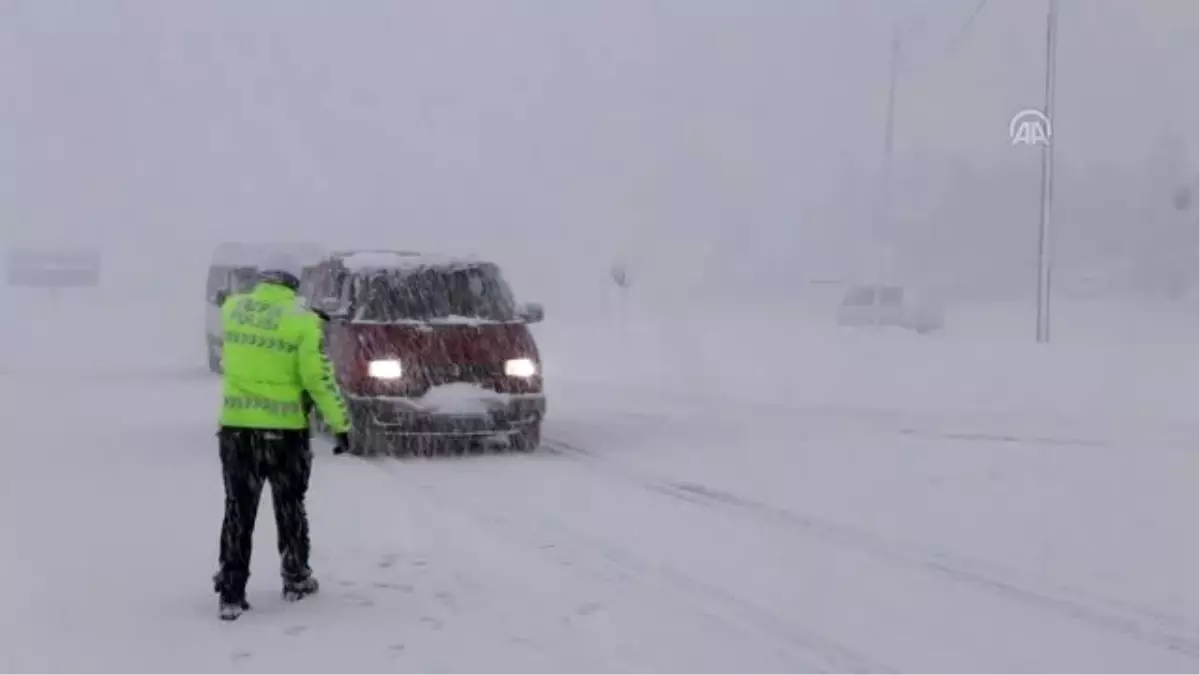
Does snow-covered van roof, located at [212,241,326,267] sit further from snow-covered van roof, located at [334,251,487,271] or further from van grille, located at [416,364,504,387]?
van grille, located at [416,364,504,387]

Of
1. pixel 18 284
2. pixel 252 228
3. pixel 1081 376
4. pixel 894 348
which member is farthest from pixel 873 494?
Result: pixel 252 228

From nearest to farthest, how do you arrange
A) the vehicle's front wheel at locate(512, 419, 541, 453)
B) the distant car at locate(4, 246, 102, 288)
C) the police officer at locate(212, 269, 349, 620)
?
the police officer at locate(212, 269, 349, 620)
the vehicle's front wheel at locate(512, 419, 541, 453)
the distant car at locate(4, 246, 102, 288)

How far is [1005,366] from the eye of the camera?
2547 cm

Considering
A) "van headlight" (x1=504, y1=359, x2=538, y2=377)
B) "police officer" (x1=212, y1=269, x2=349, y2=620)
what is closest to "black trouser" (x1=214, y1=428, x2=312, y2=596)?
"police officer" (x1=212, y1=269, x2=349, y2=620)

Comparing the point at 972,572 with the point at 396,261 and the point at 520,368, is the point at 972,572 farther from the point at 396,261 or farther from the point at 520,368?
the point at 396,261

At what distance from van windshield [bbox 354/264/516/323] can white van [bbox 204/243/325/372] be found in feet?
41.9

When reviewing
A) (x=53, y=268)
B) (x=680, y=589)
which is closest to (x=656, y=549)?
(x=680, y=589)

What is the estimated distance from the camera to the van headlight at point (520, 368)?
1372cm

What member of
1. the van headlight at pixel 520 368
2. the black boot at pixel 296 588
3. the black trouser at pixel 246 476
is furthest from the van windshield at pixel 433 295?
the black trouser at pixel 246 476

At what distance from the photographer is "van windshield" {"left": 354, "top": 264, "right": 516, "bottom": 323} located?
14.3 m

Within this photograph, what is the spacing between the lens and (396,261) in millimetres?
14953

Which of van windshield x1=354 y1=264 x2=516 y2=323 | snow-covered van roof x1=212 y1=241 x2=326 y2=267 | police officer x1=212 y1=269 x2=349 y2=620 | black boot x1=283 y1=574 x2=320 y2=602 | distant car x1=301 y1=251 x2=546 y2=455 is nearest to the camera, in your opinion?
police officer x1=212 y1=269 x2=349 y2=620

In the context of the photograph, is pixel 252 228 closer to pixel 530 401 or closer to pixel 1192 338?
pixel 1192 338

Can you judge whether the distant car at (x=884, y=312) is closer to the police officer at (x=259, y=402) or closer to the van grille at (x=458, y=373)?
the van grille at (x=458, y=373)
